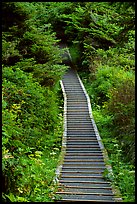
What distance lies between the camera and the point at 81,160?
34.5ft

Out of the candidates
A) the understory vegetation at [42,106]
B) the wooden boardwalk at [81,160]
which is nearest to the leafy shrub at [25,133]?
the understory vegetation at [42,106]

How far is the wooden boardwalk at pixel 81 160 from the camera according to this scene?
812cm

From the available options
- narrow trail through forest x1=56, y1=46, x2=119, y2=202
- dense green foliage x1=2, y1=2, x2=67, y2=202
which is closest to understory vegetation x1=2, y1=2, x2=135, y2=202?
dense green foliage x1=2, y1=2, x2=67, y2=202

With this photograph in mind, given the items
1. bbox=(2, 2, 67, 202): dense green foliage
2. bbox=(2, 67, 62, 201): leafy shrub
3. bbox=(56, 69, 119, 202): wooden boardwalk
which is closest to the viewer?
bbox=(2, 67, 62, 201): leafy shrub

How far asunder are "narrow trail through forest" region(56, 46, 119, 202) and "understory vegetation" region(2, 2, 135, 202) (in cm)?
29

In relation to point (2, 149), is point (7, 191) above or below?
below

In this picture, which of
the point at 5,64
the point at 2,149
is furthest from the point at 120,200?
the point at 5,64

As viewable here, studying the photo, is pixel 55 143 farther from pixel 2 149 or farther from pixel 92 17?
pixel 92 17

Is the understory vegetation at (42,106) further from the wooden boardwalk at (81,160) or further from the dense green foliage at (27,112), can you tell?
the wooden boardwalk at (81,160)

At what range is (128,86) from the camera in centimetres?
1291

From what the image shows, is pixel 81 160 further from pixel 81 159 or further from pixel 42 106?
pixel 42 106

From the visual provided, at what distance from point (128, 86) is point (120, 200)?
6168mm

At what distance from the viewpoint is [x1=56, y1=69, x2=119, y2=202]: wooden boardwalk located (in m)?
8.12

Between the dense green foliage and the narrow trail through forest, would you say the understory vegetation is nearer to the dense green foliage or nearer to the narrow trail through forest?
the dense green foliage
